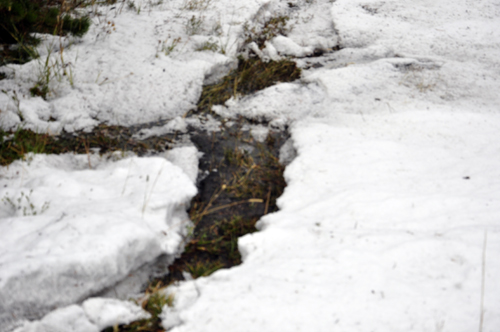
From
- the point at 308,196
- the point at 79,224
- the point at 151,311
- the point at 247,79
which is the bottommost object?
the point at 151,311

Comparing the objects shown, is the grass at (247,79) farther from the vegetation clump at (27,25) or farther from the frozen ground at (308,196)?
the vegetation clump at (27,25)

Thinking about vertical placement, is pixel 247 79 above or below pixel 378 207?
above

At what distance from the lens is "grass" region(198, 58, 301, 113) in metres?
4.50

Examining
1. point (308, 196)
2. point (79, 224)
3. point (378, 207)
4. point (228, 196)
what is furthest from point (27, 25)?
point (378, 207)

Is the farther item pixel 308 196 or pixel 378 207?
pixel 308 196

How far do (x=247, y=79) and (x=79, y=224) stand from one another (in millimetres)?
3378

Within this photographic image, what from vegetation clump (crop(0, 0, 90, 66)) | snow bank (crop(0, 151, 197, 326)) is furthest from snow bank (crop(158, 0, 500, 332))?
vegetation clump (crop(0, 0, 90, 66))

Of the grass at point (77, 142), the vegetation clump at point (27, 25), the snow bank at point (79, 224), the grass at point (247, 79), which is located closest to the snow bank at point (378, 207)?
the grass at point (247, 79)

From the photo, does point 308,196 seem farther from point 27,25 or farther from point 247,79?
point 27,25

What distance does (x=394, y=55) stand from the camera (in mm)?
5465

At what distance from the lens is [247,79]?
4.87 m

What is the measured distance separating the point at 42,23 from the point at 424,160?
5.29 meters

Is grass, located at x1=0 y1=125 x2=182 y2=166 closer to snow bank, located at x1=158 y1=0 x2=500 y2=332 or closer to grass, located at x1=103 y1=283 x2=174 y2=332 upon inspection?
snow bank, located at x1=158 y1=0 x2=500 y2=332

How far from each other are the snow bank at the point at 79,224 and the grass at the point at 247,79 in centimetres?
166
